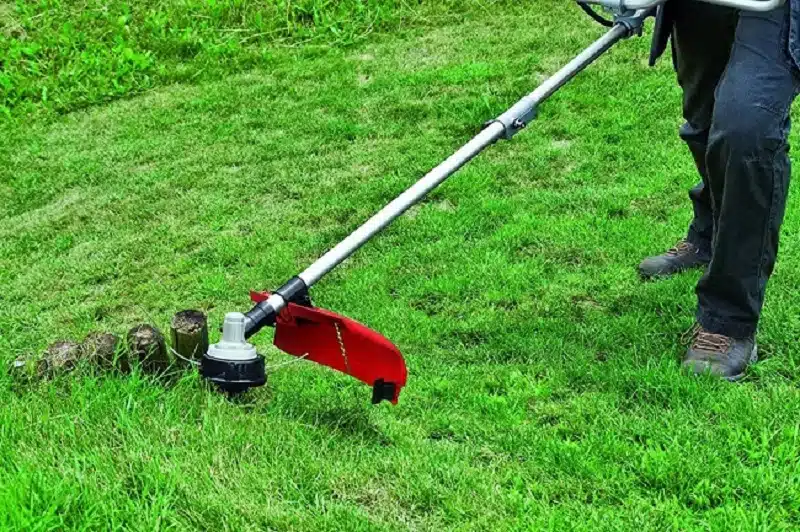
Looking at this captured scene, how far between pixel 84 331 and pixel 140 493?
233cm

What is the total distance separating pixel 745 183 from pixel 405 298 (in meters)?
1.83

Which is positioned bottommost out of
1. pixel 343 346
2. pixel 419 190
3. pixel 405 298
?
pixel 405 298

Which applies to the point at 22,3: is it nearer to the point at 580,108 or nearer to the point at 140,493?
the point at 580,108

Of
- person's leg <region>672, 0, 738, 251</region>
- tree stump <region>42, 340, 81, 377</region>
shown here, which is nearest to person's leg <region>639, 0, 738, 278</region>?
person's leg <region>672, 0, 738, 251</region>

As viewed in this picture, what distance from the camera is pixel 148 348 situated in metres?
3.17

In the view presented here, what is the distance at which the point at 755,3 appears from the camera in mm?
2592

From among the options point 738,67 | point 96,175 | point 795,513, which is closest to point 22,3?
point 96,175

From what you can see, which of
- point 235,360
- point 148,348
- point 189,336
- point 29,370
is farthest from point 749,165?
point 29,370

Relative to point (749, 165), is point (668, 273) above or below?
below

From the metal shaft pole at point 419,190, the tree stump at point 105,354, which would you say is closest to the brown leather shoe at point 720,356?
the metal shaft pole at point 419,190

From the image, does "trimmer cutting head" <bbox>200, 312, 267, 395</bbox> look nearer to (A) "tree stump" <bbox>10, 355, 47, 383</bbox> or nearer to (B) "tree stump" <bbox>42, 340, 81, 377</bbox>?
(B) "tree stump" <bbox>42, 340, 81, 377</bbox>

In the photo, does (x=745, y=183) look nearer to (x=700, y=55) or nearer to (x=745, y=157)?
(x=745, y=157)

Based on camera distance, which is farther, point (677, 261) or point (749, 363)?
point (677, 261)

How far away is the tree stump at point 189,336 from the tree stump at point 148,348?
0.05 metres
